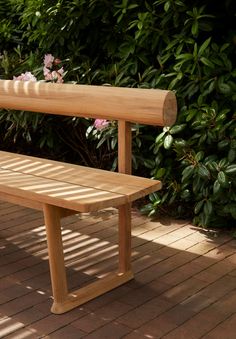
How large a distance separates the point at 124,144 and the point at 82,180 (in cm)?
28

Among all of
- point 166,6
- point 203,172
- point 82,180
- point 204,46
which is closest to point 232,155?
point 203,172

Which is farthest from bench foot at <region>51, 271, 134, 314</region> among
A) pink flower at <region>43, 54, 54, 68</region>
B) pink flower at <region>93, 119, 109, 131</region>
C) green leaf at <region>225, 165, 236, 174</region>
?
pink flower at <region>43, 54, 54, 68</region>

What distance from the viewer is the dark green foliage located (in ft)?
12.5

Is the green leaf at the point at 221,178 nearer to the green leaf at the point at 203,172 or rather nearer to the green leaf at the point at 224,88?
Answer: the green leaf at the point at 203,172

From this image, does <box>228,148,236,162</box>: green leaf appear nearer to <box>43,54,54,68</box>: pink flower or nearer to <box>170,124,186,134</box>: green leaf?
<box>170,124,186,134</box>: green leaf

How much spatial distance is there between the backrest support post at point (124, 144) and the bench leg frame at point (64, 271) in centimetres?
22

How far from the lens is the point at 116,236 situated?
3902mm

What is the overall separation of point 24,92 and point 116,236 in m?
1.06

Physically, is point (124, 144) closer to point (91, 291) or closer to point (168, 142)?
point (91, 291)

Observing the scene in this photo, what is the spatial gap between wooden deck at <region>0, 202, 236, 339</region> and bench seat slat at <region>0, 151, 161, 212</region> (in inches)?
21.8

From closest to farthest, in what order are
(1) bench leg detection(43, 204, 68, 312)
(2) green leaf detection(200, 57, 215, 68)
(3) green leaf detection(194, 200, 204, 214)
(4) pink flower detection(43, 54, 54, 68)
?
(1) bench leg detection(43, 204, 68, 312)
(2) green leaf detection(200, 57, 215, 68)
(3) green leaf detection(194, 200, 204, 214)
(4) pink flower detection(43, 54, 54, 68)

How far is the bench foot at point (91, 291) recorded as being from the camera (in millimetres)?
2947

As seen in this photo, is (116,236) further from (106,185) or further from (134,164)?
(106,185)

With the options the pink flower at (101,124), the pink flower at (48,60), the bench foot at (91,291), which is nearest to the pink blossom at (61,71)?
the pink flower at (48,60)
